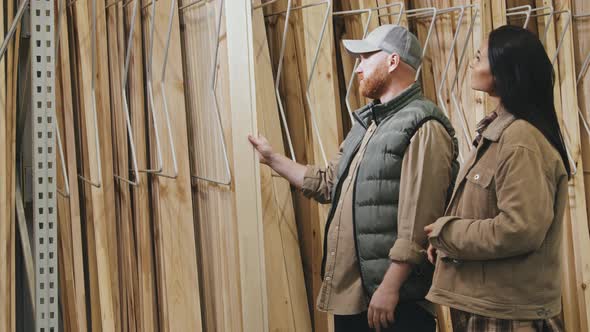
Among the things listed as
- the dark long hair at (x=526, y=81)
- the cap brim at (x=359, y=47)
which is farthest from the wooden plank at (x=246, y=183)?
the dark long hair at (x=526, y=81)

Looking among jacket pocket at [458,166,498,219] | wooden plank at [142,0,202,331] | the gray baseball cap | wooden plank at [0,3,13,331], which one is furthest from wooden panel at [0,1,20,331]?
jacket pocket at [458,166,498,219]

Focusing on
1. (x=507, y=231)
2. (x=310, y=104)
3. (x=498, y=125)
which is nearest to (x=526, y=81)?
(x=498, y=125)

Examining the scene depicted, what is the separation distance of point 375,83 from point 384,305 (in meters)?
0.65

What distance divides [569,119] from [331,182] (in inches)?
47.9

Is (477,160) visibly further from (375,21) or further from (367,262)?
(375,21)

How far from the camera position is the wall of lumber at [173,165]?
2098mm

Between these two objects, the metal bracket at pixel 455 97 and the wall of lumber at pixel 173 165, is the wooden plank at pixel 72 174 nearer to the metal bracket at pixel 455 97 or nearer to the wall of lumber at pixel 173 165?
the wall of lumber at pixel 173 165

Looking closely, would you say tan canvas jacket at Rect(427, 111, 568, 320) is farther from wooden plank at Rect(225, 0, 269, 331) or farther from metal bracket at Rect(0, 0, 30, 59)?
metal bracket at Rect(0, 0, 30, 59)

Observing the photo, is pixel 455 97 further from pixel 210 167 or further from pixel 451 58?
pixel 210 167

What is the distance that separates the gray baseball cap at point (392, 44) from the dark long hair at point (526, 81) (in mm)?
387

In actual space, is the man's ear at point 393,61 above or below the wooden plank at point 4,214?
above

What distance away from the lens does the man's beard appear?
7.27 ft

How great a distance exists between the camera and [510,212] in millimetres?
1752

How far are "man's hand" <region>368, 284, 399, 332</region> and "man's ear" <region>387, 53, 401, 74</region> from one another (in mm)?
636
